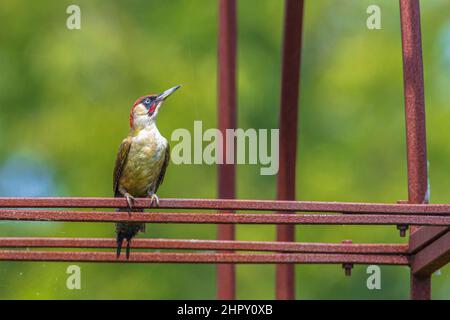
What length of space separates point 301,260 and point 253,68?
40.8 ft

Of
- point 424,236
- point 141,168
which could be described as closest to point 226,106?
point 141,168

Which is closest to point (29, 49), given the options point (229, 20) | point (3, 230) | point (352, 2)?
point (3, 230)

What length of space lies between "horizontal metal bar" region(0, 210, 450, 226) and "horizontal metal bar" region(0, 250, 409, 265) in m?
0.59

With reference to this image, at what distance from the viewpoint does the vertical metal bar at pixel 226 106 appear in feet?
31.5

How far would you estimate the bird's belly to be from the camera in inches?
359

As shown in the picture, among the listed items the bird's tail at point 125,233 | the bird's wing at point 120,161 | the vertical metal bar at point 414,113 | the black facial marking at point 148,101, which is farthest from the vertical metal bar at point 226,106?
the vertical metal bar at point 414,113

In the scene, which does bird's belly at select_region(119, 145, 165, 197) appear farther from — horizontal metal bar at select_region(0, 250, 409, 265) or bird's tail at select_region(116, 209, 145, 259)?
horizontal metal bar at select_region(0, 250, 409, 265)

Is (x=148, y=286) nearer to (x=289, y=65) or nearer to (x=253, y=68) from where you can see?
(x=253, y=68)

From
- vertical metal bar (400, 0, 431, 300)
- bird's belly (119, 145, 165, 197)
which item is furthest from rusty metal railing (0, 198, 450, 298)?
bird's belly (119, 145, 165, 197)

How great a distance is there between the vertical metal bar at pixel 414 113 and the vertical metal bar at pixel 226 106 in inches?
A: 72.8

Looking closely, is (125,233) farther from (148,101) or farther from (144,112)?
(148,101)

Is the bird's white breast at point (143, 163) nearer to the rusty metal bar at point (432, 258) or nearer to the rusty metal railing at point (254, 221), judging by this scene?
the rusty metal railing at point (254, 221)

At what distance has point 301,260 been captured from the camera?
747 centimetres
